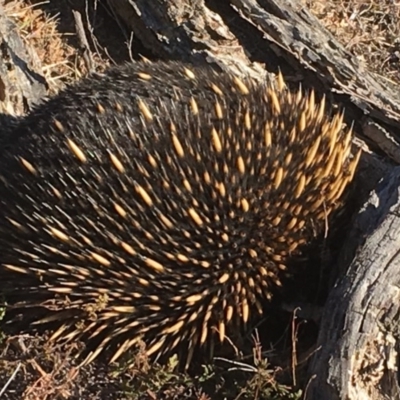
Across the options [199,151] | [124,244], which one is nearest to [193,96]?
[199,151]

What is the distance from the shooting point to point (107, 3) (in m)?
5.48

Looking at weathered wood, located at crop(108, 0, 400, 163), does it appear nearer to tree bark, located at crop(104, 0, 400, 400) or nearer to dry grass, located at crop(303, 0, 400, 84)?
tree bark, located at crop(104, 0, 400, 400)

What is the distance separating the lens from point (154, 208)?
11.7ft

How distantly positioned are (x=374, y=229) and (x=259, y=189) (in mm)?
500

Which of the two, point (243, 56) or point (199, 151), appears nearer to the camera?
point (199, 151)

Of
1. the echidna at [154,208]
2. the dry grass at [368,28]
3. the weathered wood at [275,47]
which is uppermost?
the dry grass at [368,28]

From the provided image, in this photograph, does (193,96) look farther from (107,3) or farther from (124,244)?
(107,3)

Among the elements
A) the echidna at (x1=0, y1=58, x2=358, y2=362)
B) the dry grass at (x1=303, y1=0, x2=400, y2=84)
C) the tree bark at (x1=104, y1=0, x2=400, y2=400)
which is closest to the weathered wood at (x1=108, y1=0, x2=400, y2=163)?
the tree bark at (x1=104, y1=0, x2=400, y2=400)

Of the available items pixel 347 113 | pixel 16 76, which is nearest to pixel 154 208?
pixel 347 113

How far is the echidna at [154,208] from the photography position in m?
3.58

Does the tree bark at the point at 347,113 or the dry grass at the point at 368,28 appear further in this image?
Result: the dry grass at the point at 368,28

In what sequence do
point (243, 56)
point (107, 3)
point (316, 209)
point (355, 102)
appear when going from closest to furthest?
point (316, 209)
point (355, 102)
point (243, 56)
point (107, 3)

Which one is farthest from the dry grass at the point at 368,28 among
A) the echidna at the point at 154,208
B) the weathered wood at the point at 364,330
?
the weathered wood at the point at 364,330

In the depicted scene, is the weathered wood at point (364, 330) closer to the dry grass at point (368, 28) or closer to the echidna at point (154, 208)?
the echidna at point (154, 208)
